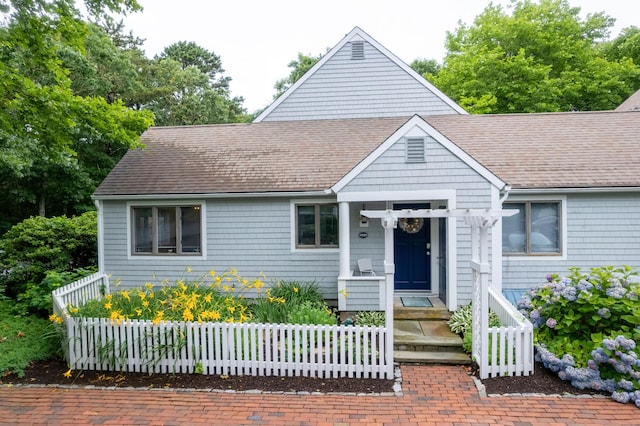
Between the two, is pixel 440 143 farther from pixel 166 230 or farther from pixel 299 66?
pixel 299 66

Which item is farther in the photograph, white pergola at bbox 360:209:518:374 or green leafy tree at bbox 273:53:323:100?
green leafy tree at bbox 273:53:323:100

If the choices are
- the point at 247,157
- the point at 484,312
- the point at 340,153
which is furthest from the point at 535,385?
the point at 247,157

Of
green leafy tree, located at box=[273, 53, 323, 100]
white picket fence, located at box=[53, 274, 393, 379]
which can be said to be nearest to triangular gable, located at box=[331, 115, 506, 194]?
white picket fence, located at box=[53, 274, 393, 379]

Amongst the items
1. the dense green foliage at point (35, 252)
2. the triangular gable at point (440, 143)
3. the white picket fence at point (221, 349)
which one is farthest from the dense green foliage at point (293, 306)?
the dense green foliage at point (35, 252)

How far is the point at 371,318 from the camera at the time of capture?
24.5 feet

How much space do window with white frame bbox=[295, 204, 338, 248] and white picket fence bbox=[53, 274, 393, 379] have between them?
3.34 m

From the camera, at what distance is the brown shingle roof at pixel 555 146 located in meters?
8.66

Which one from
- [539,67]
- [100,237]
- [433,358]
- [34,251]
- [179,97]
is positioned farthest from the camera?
[179,97]

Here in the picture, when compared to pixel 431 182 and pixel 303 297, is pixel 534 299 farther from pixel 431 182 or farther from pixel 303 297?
pixel 303 297

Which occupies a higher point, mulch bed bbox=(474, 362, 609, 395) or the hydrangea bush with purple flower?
the hydrangea bush with purple flower

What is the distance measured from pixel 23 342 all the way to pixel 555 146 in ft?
42.8

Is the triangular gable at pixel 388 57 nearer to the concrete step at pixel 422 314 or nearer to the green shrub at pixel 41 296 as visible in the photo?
the concrete step at pixel 422 314

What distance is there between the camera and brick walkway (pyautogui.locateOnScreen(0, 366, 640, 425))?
4.61m

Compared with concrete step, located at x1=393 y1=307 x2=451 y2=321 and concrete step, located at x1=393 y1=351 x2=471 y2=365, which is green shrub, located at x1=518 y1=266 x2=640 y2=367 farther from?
concrete step, located at x1=393 y1=307 x2=451 y2=321
